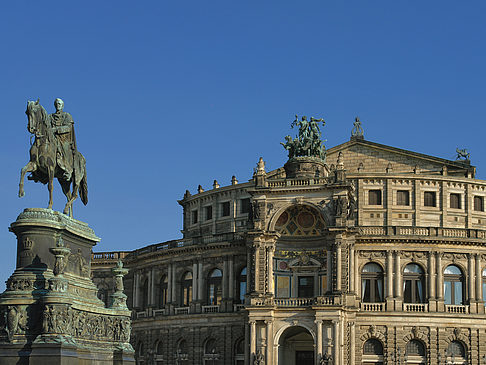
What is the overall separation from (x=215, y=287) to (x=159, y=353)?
383 inches

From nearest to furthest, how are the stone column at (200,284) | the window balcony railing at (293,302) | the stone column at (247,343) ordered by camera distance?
the window balcony railing at (293,302)
the stone column at (247,343)
the stone column at (200,284)

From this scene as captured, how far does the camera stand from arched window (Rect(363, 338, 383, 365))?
71688mm

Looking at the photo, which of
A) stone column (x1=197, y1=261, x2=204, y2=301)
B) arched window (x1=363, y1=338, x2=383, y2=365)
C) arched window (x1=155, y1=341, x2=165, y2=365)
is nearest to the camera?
arched window (x1=363, y1=338, x2=383, y2=365)

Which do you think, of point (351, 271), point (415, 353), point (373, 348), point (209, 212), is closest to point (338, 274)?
point (351, 271)

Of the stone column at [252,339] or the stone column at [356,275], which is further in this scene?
the stone column at [356,275]

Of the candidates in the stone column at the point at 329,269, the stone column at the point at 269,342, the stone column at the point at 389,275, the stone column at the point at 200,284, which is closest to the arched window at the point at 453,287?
the stone column at the point at 389,275

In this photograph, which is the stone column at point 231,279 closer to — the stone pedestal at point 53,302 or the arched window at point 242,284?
the arched window at point 242,284

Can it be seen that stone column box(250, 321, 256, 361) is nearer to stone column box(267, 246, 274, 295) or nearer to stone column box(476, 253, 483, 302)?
stone column box(267, 246, 274, 295)

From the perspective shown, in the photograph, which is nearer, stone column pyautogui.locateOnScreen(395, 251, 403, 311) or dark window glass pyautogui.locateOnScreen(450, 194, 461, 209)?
stone column pyautogui.locateOnScreen(395, 251, 403, 311)

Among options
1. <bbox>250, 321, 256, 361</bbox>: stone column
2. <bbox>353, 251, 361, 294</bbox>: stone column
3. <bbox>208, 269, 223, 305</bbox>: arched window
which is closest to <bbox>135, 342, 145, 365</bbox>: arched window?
<bbox>208, 269, 223, 305</bbox>: arched window

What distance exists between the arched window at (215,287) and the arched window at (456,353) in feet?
69.7

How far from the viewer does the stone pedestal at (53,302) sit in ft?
73.9

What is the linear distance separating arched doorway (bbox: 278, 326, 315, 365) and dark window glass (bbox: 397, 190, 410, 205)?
607 inches

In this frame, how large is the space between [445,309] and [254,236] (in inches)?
703
